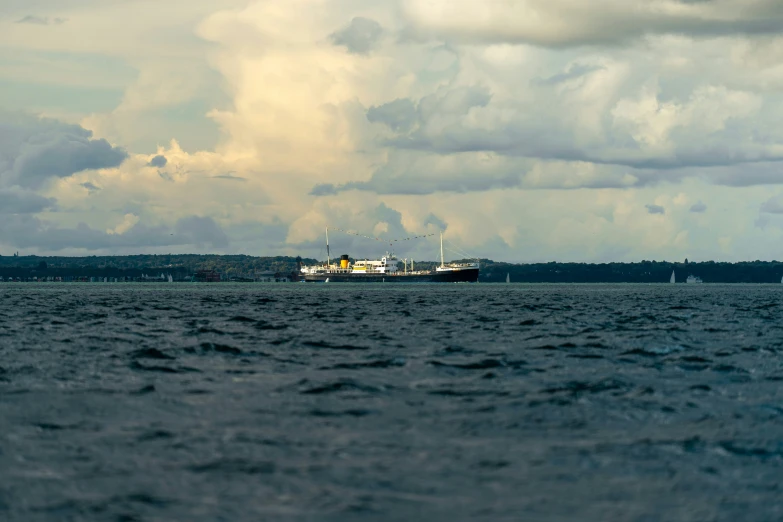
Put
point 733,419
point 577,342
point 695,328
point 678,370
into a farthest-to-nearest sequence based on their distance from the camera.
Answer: point 695,328
point 577,342
point 678,370
point 733,419

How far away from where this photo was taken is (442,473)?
16.4 metres

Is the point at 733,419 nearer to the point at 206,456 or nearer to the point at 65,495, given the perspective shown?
the point at 206,456

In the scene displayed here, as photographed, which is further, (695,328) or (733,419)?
(695,328)

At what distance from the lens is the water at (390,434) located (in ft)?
48.2

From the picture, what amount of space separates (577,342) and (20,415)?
28982 millimetres

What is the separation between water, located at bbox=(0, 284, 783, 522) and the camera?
48.2 feet

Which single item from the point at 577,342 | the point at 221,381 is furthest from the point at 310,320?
the point at 221,381

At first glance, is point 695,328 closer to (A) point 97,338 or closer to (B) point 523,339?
(B) point 523,339

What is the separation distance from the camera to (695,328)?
2276 inches

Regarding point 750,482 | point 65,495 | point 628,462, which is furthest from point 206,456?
point 750,482

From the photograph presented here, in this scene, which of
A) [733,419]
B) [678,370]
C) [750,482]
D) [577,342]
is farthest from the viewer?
[577,342]

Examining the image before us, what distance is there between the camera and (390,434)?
786 inches

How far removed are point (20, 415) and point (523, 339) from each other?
1147 inches

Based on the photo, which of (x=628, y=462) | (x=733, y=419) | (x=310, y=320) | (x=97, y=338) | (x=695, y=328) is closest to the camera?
(x=628, y=462)
